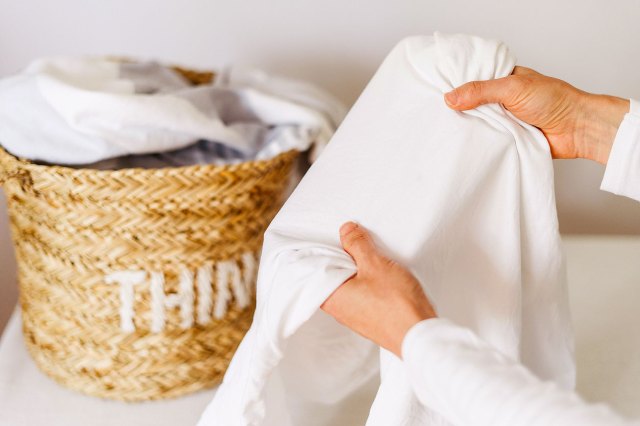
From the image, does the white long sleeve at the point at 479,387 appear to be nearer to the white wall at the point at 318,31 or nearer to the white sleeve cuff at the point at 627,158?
the white sleeve cuff at the point at 627,158

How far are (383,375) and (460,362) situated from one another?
0.49 feet

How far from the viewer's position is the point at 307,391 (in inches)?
29.2

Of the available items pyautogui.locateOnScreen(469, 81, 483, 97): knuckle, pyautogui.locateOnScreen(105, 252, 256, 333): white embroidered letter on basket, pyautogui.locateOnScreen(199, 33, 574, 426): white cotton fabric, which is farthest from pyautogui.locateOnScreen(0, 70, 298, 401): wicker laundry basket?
pyautogui.locateOnScreen(469, 81, 483, 97): knuckle

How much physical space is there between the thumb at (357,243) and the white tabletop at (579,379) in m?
0.34

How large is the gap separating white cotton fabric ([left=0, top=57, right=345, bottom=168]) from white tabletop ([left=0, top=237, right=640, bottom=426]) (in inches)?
10.6

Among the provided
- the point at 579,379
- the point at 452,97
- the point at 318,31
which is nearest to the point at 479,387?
the point at 452,97

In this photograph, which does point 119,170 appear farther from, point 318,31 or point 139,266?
point 318,31

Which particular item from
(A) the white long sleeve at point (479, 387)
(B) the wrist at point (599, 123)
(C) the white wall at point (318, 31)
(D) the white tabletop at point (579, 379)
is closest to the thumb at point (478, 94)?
→ (B) the wrist at point (599, 123)

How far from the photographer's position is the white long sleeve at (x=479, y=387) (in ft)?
1.44

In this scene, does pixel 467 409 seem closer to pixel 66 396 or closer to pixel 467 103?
pixel 467 103

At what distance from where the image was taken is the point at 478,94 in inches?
25.4

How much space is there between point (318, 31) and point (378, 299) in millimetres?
714

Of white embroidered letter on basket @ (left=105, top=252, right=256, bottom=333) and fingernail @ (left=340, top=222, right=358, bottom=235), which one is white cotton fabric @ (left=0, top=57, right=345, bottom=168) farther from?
fingernail @ (left=340, top=222, right=358, bottom=235)

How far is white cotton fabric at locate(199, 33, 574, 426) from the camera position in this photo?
0.60 m
